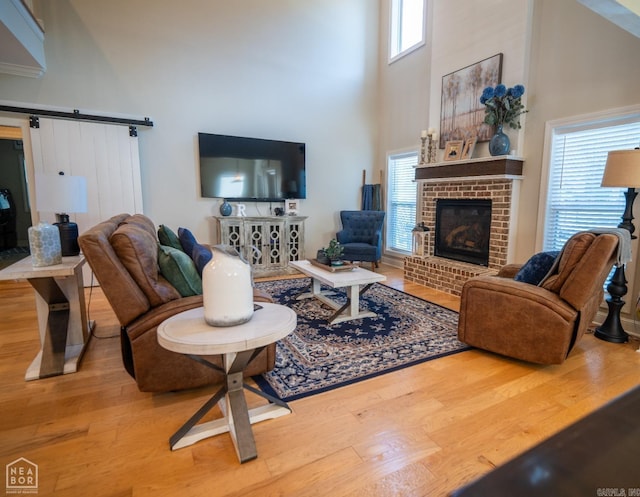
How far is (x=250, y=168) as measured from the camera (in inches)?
194

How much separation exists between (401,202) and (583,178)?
8.99 ft

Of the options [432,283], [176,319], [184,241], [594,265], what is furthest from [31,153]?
[594,265]

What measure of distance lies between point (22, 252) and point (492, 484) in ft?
29.1

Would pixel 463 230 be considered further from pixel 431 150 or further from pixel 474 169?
pixel 431 150

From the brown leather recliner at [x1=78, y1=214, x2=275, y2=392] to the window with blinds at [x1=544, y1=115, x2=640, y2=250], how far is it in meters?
3.53

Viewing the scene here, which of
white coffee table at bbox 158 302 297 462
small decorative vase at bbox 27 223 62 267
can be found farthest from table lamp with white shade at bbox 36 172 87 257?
white coffee table at bbox 158 302 297 462

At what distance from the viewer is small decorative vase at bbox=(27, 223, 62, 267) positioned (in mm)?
2084

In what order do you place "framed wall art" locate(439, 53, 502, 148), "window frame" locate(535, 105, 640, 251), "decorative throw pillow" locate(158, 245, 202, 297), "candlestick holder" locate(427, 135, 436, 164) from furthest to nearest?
"candlestick holder" locate(427, 135, 436, 164) → "framed wall art" locate(439, 53, 502, 148) → "window frame" locate(535, 105, 640, 251) → "decorative throw pillow" locate(158, 245, 202, 297)

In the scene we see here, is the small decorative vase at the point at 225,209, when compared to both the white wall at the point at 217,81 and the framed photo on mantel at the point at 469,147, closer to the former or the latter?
the white wall at the point at 217,81

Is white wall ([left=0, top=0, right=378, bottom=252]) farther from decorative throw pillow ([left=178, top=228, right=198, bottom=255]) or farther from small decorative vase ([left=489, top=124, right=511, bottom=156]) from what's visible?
small decorative vase ([left=489, top=124, right=511, bottom=156])

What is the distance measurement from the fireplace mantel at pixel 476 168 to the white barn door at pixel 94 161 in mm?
3869

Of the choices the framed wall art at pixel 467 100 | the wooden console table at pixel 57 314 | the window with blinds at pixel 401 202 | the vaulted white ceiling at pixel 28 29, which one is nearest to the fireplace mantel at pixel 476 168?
the framed wall art at pixel 467 100

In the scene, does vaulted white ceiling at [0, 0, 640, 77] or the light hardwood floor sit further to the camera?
vaulted white ceiling at [0, 0, 640, 77]

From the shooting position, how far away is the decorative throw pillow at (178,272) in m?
1.99
